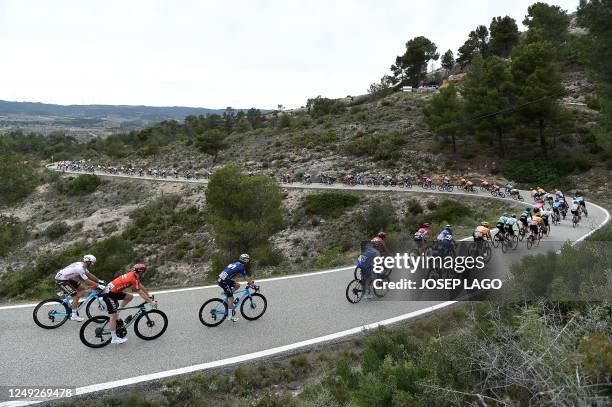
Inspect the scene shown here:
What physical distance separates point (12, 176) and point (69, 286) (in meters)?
33.6

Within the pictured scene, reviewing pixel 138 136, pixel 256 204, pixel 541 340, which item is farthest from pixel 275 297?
pixel 138 136

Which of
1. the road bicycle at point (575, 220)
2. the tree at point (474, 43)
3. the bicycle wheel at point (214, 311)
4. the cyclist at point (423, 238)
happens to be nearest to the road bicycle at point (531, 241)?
the cyclist at point (423, 238)

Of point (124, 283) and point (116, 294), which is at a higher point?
point (124, 283)

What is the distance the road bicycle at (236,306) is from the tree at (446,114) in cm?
3569

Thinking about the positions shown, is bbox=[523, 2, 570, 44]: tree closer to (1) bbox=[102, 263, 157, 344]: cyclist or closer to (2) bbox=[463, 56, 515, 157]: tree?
(2) bbox=[463, 56, 515, 157]: tree

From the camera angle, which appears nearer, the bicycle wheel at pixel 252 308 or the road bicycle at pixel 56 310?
the road bicycle at pixel 56 310

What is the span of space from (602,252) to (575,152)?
33.0 m

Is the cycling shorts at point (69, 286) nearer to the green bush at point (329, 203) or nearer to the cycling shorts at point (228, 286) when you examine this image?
the cycling shorts at point (228, 286)

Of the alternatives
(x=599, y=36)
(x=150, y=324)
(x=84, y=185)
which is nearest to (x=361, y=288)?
(x=150, y=324)

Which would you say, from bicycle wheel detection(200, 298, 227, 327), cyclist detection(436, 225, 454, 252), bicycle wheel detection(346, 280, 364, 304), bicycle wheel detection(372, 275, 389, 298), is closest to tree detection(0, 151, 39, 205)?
bicycle wheel detection(200, 298, 227, 327)

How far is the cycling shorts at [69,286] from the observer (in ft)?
26.9

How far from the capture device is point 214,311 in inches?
325

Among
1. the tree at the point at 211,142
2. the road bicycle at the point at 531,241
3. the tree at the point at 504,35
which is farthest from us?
the tree at the point at 504,35

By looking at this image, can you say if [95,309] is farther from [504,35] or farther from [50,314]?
[504,35]
